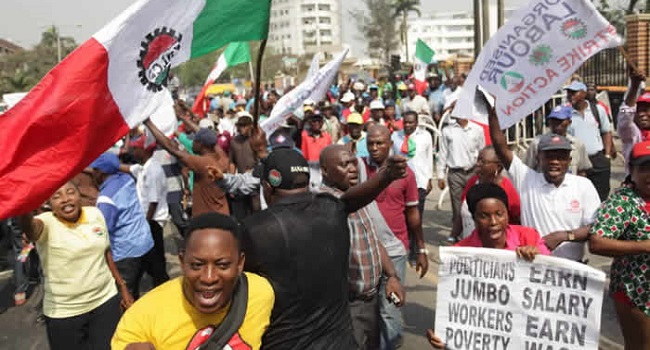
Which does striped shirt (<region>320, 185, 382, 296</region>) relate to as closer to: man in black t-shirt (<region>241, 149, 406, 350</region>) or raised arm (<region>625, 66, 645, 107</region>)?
man in black t-shirt (<region>241, 149, 406, 350</region>)

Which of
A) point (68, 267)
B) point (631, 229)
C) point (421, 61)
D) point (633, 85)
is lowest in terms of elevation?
point (68, 267)

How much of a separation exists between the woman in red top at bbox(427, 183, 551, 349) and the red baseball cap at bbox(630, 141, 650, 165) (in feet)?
2.09

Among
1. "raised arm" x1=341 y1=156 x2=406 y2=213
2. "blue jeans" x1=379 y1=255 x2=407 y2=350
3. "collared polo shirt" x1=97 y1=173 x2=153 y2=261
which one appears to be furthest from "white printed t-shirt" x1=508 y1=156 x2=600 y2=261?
"collared polo shirt" x1=97 y1=173 x2=153 y2=261

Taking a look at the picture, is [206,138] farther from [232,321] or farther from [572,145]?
[232,321]

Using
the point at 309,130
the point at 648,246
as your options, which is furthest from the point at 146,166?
the point at 648,246

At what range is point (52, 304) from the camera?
4.00m

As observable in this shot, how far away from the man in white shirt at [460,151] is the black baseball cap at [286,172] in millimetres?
4913

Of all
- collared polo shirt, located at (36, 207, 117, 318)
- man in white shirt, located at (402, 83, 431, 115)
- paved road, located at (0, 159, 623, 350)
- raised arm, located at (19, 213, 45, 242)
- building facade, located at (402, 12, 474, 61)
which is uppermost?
building facade, located at (402, 12, 474, 61)

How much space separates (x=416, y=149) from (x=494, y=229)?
436 centimetres

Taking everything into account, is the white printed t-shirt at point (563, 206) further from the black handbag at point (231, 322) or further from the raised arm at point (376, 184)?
the black handbag at point (231, 322)

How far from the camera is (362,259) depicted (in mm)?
3652

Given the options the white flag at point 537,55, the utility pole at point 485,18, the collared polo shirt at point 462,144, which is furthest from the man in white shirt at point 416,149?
the utility pole at point 485,18

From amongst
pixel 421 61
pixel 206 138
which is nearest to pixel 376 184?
pixel 206 138

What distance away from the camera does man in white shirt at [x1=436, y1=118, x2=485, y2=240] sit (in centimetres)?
773
